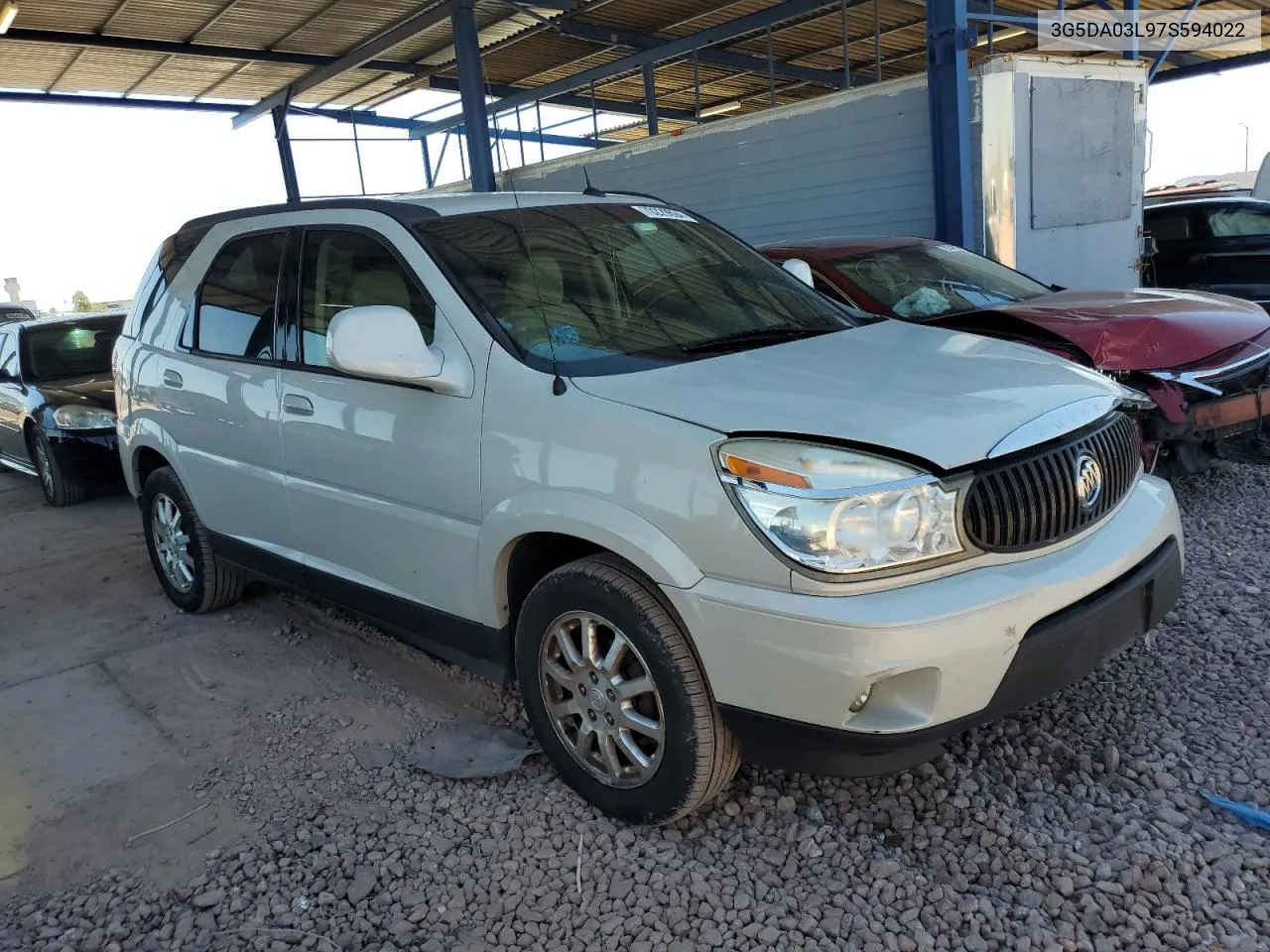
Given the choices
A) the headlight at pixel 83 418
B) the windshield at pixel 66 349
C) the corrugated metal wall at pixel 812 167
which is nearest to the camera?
the headlight at pixel 83 418

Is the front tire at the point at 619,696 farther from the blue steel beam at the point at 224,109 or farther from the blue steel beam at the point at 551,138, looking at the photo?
the blue steel beam at the point at 551,138

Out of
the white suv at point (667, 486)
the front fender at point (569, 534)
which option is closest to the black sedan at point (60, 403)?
the white suv at point (667, 486)

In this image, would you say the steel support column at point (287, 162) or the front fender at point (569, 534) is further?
the steel support column at point (287, 162)

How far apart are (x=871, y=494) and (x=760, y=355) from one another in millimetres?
785

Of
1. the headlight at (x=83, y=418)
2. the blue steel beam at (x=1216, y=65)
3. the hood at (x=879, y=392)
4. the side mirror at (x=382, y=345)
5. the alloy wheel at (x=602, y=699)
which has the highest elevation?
the blue steel beam at (x=1216, y=65)

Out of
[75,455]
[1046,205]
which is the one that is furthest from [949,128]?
[75,455]

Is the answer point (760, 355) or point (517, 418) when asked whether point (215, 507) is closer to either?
point (517, 418)

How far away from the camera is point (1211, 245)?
10.3 meters

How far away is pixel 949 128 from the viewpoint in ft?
27.2

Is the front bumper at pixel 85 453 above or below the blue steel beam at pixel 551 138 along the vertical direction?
below

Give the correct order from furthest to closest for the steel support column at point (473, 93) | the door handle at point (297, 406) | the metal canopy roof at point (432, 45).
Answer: the metal canopy roof at point (432, 45) < the steel support column at point (473, 93) < the door handle at point (297, 406)

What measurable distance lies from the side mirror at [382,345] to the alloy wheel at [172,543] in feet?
7.50

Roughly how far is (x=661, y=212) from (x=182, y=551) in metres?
2.85

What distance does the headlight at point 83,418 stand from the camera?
752 cm
